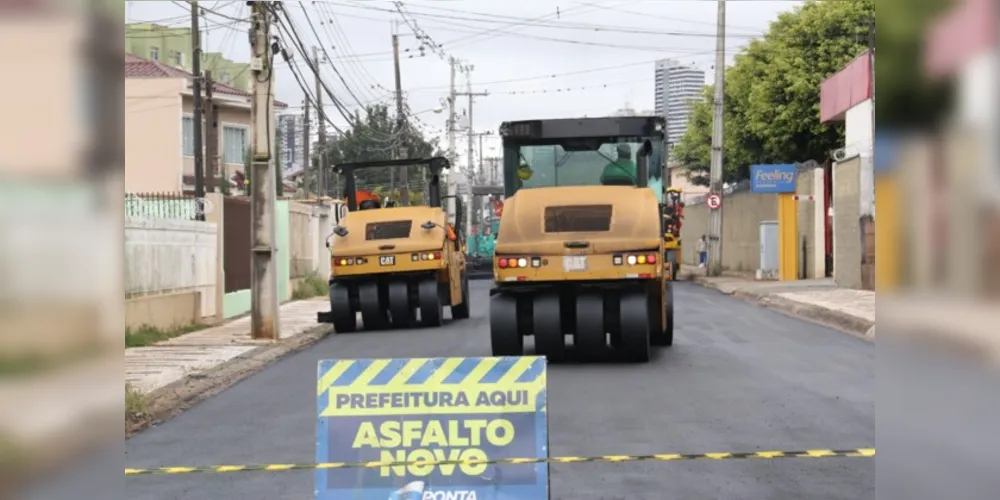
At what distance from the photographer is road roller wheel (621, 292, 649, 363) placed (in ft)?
42.6

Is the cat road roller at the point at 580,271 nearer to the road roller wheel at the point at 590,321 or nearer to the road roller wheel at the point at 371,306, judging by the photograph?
the road roller wheel at the point at 590,321

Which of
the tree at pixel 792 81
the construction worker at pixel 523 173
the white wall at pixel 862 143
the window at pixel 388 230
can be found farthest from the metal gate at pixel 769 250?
the construction worker at pixel 523 173

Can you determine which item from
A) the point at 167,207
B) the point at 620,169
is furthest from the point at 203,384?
the point at 167,207

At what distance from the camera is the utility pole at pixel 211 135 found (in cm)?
3120

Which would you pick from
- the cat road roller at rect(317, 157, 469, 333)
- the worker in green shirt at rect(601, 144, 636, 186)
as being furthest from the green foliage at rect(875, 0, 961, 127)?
the cat road roller at rect(317, 157, 469, 333)

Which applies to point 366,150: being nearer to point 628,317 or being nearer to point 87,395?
point 628,317

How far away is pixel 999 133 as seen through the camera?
121 inches

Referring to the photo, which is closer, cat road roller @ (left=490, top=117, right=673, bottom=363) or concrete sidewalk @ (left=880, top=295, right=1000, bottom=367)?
concrete sidewalk @ (left=880, top=295, right=1000, bottom=367)

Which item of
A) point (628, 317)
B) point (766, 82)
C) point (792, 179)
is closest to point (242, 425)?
point (628, 317)

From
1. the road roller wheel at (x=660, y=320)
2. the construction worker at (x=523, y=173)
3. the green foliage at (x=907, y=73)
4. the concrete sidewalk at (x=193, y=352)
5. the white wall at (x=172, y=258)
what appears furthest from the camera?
the white wall at (x=172, y=258)

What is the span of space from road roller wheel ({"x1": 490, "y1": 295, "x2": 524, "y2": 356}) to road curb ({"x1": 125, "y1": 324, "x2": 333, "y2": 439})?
3.17 m

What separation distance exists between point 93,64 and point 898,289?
8.15 feet

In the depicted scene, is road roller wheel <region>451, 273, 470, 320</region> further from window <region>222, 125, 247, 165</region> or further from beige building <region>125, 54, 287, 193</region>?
window <region>222, 125, 247, 165</region>

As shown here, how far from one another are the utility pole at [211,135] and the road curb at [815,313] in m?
15.2
